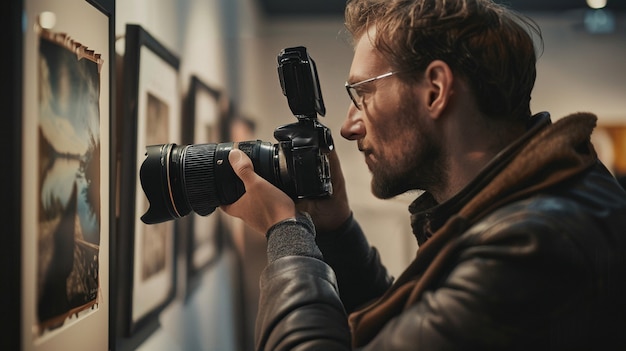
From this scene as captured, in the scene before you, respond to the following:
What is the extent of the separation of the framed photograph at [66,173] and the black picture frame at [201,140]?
59cm

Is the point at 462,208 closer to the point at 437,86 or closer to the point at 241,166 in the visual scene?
the point at 437,86

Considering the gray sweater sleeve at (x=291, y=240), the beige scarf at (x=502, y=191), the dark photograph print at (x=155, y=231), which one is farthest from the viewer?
the dark photograph print at (x=155, y=231)

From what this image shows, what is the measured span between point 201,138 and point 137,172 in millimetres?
501

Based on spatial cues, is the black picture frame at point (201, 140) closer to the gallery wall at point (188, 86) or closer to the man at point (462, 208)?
the gallery wall at point (188, 86)

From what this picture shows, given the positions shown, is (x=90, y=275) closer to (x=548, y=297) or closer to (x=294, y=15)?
(x=548, y=297)

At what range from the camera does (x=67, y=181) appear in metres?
0.91

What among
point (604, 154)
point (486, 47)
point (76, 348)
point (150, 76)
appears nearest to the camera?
point (76, 348)

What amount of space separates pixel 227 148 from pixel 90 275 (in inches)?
11.7

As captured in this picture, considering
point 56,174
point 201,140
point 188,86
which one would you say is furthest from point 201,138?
point 56,174

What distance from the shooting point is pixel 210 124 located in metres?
1.87

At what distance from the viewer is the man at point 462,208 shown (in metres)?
0.82

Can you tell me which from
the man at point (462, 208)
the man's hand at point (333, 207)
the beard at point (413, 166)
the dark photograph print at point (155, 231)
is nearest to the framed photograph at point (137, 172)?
the dark photograph print at point (155, 231)

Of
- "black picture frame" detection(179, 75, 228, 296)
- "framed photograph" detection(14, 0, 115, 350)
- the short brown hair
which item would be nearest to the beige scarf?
the short brown hair
